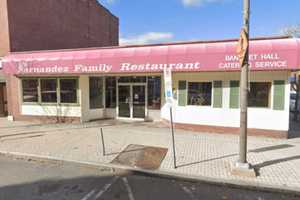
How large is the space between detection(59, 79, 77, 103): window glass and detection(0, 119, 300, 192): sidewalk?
179cm

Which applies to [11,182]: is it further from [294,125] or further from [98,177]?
[294,125]

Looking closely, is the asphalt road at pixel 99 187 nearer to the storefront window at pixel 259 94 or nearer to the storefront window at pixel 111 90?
the storefront window at pixel 259 94

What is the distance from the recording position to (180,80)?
10320 mm

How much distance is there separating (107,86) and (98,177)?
27.4ft

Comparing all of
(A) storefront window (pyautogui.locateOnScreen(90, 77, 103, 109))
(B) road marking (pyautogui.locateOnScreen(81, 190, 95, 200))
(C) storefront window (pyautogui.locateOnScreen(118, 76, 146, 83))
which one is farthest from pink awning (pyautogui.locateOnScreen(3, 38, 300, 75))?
(B) road marking (pyautogui.locateOnScreen(81, 190, 95, 200))

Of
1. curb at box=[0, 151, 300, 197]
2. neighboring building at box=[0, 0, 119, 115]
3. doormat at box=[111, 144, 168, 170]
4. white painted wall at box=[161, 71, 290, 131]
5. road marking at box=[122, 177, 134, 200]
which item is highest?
neighboring building at box=[0, 0, 119, 115]

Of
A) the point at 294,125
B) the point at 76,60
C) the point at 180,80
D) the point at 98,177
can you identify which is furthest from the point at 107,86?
the point at 294,125

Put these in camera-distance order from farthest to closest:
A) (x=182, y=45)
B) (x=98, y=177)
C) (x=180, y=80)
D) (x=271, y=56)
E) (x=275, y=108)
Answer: (x=180, y=80), (x=182, y=45), (x=275, y=108), (x=271, y=56), (x=98, y=177)

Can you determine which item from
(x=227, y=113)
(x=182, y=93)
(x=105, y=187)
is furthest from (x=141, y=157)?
(x=227, y=113)

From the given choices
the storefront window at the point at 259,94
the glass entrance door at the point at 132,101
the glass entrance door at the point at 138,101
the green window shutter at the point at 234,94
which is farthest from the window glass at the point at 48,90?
the storefront window at the point at 259,94

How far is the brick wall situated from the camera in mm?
12945

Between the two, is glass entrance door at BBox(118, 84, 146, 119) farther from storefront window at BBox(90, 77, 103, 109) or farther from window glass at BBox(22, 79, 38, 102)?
window glass at BBox(22, 79, 38, 102)

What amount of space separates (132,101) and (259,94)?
22.5 ft

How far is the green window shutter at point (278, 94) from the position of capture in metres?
8.86
